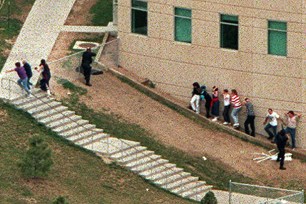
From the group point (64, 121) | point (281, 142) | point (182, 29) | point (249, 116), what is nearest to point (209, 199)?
point (281, 142)

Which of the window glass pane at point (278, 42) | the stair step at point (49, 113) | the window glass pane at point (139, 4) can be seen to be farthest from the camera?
the window glass pane at point (139, 4)

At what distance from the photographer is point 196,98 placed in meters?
67.9

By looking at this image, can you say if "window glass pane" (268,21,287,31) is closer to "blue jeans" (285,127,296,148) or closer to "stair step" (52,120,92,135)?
"blue jeans" (285,127,296,148)

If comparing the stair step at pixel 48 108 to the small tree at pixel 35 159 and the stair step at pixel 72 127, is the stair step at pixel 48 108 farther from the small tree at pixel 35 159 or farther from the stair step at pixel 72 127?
the small tree at pixel 35 159

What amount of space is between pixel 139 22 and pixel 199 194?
33.4 ft

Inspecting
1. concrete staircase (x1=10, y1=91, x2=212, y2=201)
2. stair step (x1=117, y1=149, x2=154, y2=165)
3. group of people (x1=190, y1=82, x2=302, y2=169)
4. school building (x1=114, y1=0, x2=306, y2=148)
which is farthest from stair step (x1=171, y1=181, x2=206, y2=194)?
school building (x1=114, y1=0, x2=306, y2=148)

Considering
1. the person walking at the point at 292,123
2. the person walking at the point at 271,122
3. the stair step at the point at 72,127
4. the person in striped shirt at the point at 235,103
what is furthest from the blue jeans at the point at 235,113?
the stair step at the point at 72,127

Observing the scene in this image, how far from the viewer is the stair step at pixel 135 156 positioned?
62656 millimetres

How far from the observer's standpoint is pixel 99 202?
58.2 meters

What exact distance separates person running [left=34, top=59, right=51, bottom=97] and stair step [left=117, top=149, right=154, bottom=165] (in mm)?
4590

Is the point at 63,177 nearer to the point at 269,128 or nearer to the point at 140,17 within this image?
the point at 269,128

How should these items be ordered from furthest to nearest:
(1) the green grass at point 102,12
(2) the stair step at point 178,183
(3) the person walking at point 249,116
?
1. (1) the green grass at point 102,12
2. (3) the person walking at point 249,116
3. (2) the stair step at point 178,183

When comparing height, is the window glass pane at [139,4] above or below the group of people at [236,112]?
above

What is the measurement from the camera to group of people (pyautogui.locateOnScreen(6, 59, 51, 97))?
211 ft
